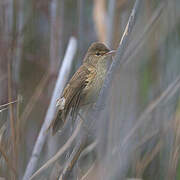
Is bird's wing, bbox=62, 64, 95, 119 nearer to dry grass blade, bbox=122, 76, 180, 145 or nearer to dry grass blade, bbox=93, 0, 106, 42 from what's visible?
dry grass blade, bbox=122, 76, 180, 145

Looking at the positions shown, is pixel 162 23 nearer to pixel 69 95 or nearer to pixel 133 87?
pixel 133 87

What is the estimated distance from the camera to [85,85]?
1.94m

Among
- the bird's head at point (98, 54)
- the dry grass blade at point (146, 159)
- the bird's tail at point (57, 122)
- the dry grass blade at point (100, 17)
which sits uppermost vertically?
the dry grass blade at point (100, 17)

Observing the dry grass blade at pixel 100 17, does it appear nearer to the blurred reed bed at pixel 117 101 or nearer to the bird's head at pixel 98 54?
the blurred reed bed at pixel 117 101

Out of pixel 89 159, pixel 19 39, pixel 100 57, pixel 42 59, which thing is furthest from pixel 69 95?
pixel 42 59

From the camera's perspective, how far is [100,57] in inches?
78.7

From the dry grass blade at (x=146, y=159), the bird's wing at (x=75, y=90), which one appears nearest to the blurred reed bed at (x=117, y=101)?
the dry grass blade at (x=146, y=159)

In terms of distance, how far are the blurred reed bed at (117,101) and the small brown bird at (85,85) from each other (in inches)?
3.6

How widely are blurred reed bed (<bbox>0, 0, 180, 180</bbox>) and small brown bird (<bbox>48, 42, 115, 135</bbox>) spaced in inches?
3.6

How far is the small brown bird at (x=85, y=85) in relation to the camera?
1820 mm

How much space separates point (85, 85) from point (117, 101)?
0.72 feet

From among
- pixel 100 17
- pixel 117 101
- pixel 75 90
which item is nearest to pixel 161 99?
pixel 117 101

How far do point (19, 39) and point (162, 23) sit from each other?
44.8 inches

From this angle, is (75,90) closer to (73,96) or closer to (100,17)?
(73,96)
